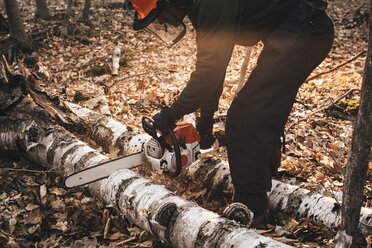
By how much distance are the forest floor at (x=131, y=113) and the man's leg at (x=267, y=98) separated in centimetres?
41

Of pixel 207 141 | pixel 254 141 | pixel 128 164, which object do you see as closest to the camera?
pixel 254 141

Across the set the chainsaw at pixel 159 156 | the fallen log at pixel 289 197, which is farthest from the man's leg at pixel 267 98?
the chainsaw at pixel 159 156

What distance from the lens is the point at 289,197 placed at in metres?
2.31

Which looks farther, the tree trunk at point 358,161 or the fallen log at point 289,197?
the fallen log at point 289,197

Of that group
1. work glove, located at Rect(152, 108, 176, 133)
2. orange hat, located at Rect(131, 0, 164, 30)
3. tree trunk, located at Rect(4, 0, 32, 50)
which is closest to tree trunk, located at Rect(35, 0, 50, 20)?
tree trunk, located at Rect(4, 0, 32, 50)

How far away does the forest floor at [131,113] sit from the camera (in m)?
2.20

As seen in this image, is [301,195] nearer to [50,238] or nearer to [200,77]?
[200,77]

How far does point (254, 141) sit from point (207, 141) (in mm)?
1132

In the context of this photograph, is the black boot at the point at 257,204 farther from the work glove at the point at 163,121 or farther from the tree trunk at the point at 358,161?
the work glove at the point at 163,121

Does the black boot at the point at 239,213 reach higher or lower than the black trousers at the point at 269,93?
lower

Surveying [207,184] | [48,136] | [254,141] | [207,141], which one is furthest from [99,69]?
[254,141]

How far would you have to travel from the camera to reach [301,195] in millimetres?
2273

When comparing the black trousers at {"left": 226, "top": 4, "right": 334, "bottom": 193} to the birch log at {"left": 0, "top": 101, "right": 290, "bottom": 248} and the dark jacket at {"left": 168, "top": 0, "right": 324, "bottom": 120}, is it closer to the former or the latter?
the dark jacket at {"left": 168, "top": 0, "right": 324, "bottom": 120}

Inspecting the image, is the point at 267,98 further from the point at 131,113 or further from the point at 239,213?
the point at 131,113
